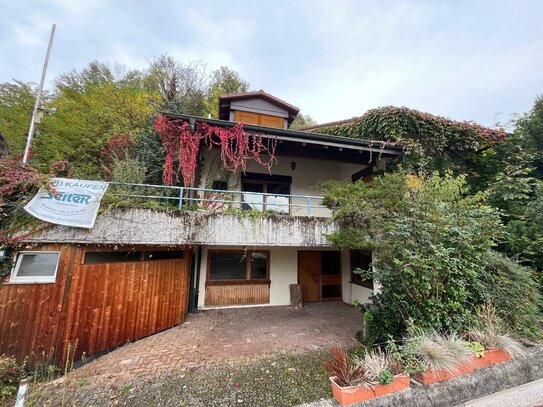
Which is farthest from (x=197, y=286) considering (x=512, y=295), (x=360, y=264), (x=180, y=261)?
(x=512, y=295)

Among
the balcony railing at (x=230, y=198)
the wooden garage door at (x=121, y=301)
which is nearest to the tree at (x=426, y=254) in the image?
the balcony railing at (x=230, y=198)

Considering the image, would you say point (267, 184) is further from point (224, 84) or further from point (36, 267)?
point (224, 84)

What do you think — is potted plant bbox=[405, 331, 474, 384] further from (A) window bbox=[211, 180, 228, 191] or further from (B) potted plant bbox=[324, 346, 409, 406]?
(A) window bbox=[211, 180, 228, 191]

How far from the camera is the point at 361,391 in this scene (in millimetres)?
2719

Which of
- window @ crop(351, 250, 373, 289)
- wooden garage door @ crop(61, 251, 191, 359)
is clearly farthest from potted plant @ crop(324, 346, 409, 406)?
window @ crop(351, 250, 373, 289)

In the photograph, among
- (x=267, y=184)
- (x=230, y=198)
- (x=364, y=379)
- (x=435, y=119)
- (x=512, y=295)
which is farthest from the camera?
(x=267, y=184)

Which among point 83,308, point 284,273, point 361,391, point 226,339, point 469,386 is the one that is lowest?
point 226,339

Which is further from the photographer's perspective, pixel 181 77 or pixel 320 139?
pixel 181 77

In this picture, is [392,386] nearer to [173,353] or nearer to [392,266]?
[392,266]

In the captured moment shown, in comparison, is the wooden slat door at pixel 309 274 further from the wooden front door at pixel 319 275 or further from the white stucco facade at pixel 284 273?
the white stucco facade at pixel 284 273

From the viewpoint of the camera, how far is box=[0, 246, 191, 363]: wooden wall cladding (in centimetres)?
421

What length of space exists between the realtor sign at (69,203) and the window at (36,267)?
927 mm

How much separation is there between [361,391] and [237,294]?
257 inches

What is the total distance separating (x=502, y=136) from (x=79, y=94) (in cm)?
2174
